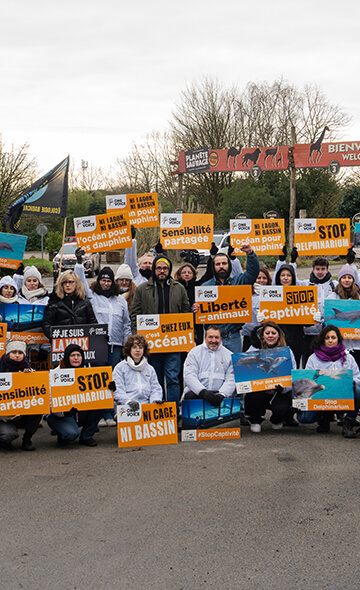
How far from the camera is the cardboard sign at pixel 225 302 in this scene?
8.95 metres

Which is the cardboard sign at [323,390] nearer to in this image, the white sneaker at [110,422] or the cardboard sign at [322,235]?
the white sneaker at [110,422]

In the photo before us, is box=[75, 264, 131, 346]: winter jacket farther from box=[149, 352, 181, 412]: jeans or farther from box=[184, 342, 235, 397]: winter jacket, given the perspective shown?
box=[184, 342, 235, 397]: winter jacket

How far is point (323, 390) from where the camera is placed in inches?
309

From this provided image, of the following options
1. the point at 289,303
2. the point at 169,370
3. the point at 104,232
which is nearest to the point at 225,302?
the point at 289,303

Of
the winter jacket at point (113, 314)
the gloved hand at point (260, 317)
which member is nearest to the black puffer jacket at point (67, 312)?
the winter jacket at point (113, 314)

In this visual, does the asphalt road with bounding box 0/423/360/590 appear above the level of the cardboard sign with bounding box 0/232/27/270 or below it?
below

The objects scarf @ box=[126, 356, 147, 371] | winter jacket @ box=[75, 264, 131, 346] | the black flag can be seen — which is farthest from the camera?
the black flag

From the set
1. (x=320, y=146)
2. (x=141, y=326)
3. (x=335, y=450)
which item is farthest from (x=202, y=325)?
(x=320, y=146)

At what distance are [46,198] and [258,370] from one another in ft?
15.8

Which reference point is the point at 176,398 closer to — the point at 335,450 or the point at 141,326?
the point at 141,326

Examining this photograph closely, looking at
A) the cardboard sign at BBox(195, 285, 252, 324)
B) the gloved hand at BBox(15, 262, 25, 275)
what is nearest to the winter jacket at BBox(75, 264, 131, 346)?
the cardboard sign at BBox(195, 285, 252, 324)

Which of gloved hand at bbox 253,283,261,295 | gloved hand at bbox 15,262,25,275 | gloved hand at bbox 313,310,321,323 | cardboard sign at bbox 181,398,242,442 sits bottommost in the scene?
cardboard sign at bbox 181,398,242,442

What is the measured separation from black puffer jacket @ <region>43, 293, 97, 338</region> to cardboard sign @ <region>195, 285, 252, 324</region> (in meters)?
1.40

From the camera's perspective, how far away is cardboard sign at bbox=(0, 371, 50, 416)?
7508mm
